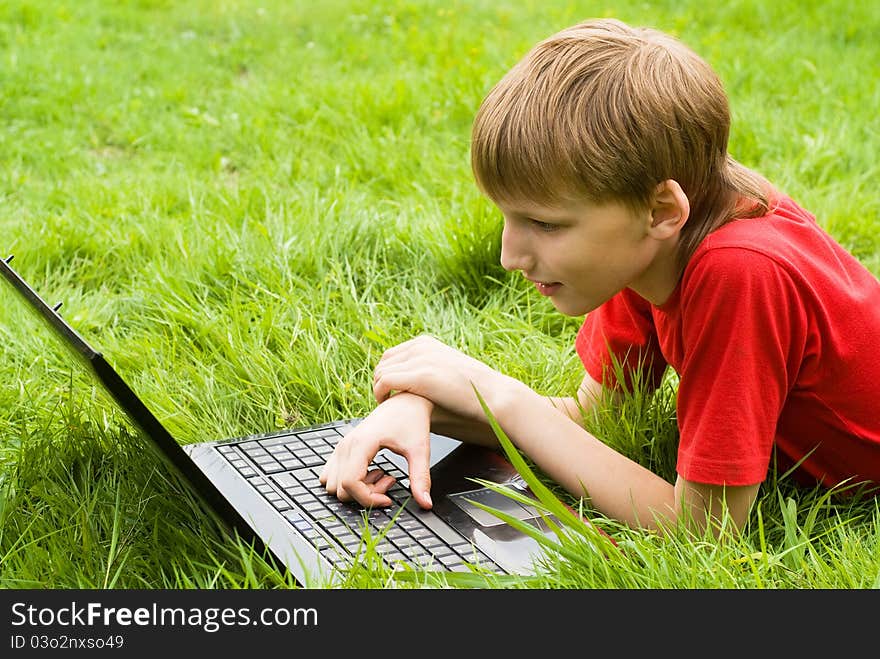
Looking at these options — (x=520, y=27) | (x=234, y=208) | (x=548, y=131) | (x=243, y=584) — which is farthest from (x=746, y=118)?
(x=243, y=584)

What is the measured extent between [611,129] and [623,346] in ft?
2.28

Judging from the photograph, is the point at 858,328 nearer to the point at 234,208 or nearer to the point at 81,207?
the point at 234,208

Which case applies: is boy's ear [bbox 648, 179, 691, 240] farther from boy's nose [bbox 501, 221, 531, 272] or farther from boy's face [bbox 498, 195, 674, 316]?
boy's nose [bbox 501, 221, 531, 272]

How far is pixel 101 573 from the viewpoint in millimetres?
2029

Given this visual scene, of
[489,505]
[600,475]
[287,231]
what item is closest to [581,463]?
[600,475]

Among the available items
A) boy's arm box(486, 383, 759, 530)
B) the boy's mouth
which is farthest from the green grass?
the boy's mouth

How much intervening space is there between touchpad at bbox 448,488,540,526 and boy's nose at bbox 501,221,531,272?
16.9 inches

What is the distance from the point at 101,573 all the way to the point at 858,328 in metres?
1.43

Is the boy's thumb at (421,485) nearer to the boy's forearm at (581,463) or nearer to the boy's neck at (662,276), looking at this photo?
the boy's forearm at (581,463)

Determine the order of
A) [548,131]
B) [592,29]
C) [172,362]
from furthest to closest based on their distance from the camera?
[172,362], [592,29], [548,131]

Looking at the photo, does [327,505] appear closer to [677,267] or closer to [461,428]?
[461,428]

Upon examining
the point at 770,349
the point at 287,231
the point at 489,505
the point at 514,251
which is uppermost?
the point at 514,251

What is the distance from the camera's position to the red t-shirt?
71.4 inches

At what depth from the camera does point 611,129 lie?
1856mm
